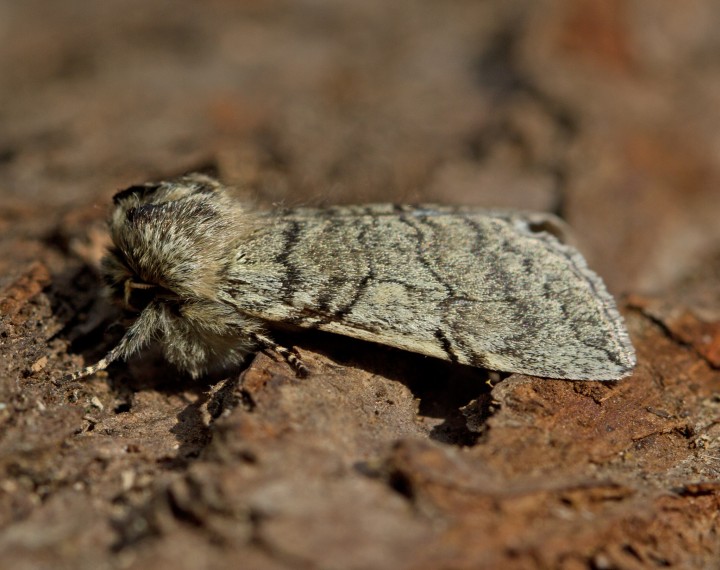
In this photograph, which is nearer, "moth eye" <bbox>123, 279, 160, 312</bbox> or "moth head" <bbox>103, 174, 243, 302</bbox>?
"moth head" <bbox>103, 174, 243, 302</bbox>

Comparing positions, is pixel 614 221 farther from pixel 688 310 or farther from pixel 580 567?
pixel 580 567

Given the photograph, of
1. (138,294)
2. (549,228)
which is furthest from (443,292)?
(138,294)

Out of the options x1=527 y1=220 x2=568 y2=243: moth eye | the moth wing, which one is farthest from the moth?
x1=527 y1=220 x2=568 y2=243: moth eye

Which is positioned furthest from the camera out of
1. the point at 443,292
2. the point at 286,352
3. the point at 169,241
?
the point at 169,241

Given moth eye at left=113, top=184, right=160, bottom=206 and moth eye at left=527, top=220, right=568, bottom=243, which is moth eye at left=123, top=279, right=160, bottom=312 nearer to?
moth eye at left=113, top=184, right=160, bottom=206

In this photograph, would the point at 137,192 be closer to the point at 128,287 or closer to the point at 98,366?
the point at 128,287
